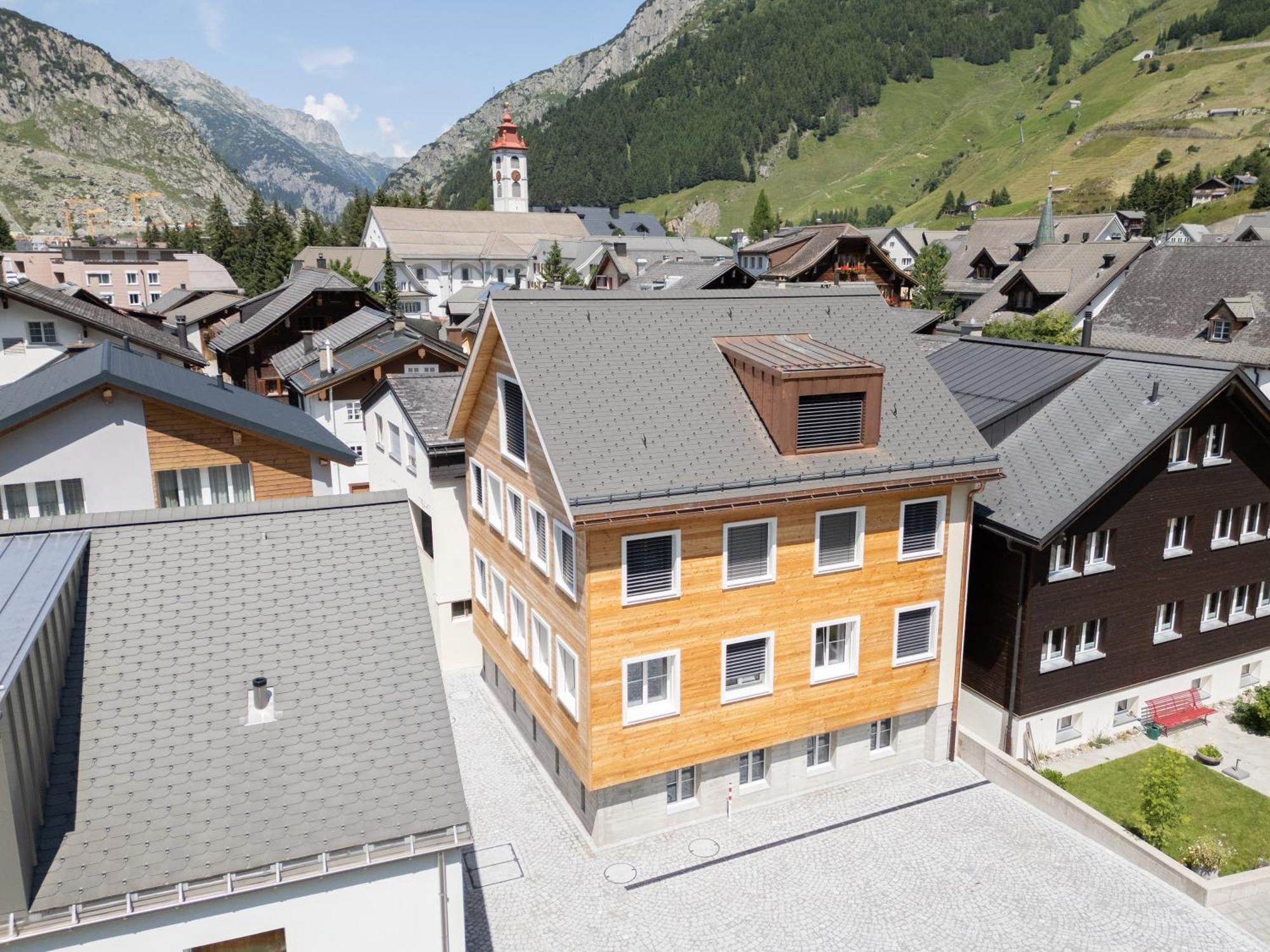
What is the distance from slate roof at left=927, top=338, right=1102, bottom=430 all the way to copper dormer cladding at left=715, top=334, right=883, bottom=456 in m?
7.06

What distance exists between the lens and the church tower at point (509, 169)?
159m

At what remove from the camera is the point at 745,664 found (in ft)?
64.8

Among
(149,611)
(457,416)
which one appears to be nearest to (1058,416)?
(457,416)

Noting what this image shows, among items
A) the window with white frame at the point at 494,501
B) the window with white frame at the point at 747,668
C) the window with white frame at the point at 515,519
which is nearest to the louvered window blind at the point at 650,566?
the window with white frame at the point at 747,668

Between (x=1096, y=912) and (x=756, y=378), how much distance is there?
12996 millimetres

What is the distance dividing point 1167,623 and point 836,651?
1140cm

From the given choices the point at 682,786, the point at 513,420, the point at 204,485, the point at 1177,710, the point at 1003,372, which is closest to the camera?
the point at 682,786

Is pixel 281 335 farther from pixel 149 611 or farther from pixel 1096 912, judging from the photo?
pixel 1096 912

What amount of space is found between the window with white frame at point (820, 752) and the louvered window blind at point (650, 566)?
6.40 m

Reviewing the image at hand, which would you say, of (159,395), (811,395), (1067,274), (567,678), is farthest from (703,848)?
(1067,274)

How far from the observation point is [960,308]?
9438 cm

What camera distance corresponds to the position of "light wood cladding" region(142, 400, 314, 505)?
2275cm

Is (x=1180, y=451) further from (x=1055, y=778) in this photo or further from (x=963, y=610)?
(x=1055, y=778)

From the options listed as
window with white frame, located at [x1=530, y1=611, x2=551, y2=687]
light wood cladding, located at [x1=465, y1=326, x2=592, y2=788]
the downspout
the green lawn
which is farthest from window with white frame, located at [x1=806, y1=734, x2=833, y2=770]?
window with white frame, located at [x1=530, y1=611, x2=551, y2=687]
